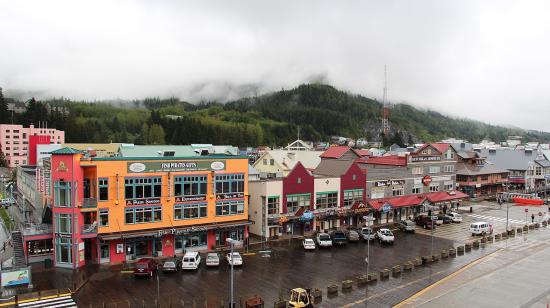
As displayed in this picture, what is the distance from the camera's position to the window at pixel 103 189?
43.0 meters

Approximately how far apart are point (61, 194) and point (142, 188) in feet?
24.5

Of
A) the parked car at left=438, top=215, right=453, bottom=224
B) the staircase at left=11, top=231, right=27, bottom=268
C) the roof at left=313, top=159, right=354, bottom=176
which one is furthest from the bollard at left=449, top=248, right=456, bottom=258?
the staircase at left=11, top=231, right=27, bottom=268

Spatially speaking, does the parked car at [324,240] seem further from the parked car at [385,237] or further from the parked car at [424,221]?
the parked car at [424,221]

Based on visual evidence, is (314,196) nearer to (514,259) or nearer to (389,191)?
(389,191)

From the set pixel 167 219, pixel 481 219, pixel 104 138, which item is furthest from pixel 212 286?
pixel 104 138

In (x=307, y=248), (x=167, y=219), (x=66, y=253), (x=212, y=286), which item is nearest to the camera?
(x=212, y=286)

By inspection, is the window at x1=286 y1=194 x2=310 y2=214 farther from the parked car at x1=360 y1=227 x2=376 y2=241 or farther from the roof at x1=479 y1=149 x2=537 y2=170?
the roof at x1=479 y1=149 x2=537 y2=170

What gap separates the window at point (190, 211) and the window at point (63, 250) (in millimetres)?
10608

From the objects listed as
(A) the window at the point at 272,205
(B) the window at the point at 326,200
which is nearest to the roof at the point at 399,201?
(B) the window at the point at 326,200

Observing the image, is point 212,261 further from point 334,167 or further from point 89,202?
point 334,167

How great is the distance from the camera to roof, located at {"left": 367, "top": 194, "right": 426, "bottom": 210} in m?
63.9

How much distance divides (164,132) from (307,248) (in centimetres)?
15463

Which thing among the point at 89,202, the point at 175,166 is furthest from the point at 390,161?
the point at 89,202

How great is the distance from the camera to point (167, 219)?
46.4 m
